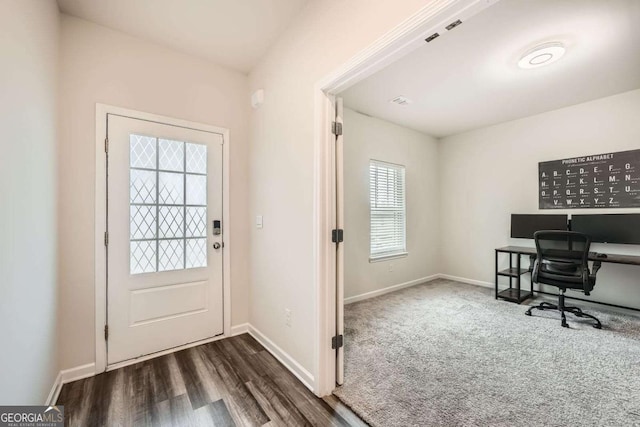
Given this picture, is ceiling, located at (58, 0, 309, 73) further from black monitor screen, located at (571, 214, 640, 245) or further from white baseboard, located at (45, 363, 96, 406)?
black monitor screen, located at (571, 214, 640, 245)

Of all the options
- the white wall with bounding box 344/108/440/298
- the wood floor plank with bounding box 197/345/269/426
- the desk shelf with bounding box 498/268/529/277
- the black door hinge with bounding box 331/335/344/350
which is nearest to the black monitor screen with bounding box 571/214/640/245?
A: the desk shelf with bounding box 498/268/529/277

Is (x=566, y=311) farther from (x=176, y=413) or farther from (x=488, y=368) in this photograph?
(x=176, y=413)

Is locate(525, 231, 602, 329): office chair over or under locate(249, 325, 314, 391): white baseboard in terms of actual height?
over

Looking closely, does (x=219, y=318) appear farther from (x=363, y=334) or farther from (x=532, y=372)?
(x=532, y=372)

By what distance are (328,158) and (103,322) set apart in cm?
218

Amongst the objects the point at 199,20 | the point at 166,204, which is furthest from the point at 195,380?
the point at 199,20

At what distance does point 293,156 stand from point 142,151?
132 cm

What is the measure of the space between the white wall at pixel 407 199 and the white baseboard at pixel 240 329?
1428mm

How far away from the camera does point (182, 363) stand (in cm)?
218

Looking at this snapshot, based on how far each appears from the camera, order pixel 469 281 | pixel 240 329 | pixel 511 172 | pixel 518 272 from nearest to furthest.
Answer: pixel 240 329 → pixel 518 272 → pixel 511 172 → pixel 469 281

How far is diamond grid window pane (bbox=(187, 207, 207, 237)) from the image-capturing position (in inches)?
96.9

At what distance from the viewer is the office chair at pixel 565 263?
2.78 metres

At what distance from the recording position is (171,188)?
2365 millimetres

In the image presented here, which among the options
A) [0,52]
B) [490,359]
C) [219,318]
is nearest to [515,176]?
[490,359]
